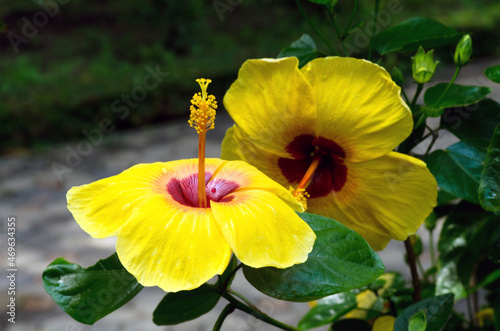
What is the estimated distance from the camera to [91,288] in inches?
20.8

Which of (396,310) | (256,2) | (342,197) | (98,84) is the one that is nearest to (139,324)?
(396,310)

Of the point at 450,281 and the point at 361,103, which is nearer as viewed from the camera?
the point at 361,103

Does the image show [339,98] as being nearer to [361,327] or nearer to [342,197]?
[342,197]

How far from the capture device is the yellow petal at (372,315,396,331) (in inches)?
28.2

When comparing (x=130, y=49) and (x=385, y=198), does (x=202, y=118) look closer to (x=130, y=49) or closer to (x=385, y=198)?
(x=385, y=198)

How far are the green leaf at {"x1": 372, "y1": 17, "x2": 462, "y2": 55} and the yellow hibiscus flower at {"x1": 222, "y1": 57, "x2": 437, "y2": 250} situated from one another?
18 centimetres

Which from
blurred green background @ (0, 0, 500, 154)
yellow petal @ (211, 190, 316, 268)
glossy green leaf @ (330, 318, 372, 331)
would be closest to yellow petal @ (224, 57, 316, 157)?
yellow petal @ (211, 190, 316, 268)

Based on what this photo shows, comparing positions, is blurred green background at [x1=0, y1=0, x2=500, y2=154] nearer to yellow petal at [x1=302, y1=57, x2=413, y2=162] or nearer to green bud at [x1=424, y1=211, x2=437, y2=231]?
green bud at [x1=424, y1=211, x2=437, y2=231]

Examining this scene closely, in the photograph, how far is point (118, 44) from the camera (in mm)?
7059

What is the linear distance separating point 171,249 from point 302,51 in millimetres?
378

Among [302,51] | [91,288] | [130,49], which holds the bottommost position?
[130,49]

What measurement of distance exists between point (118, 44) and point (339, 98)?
6.95 m

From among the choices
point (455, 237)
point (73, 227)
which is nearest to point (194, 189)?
point (455, 237)

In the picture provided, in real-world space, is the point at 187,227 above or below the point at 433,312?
above
